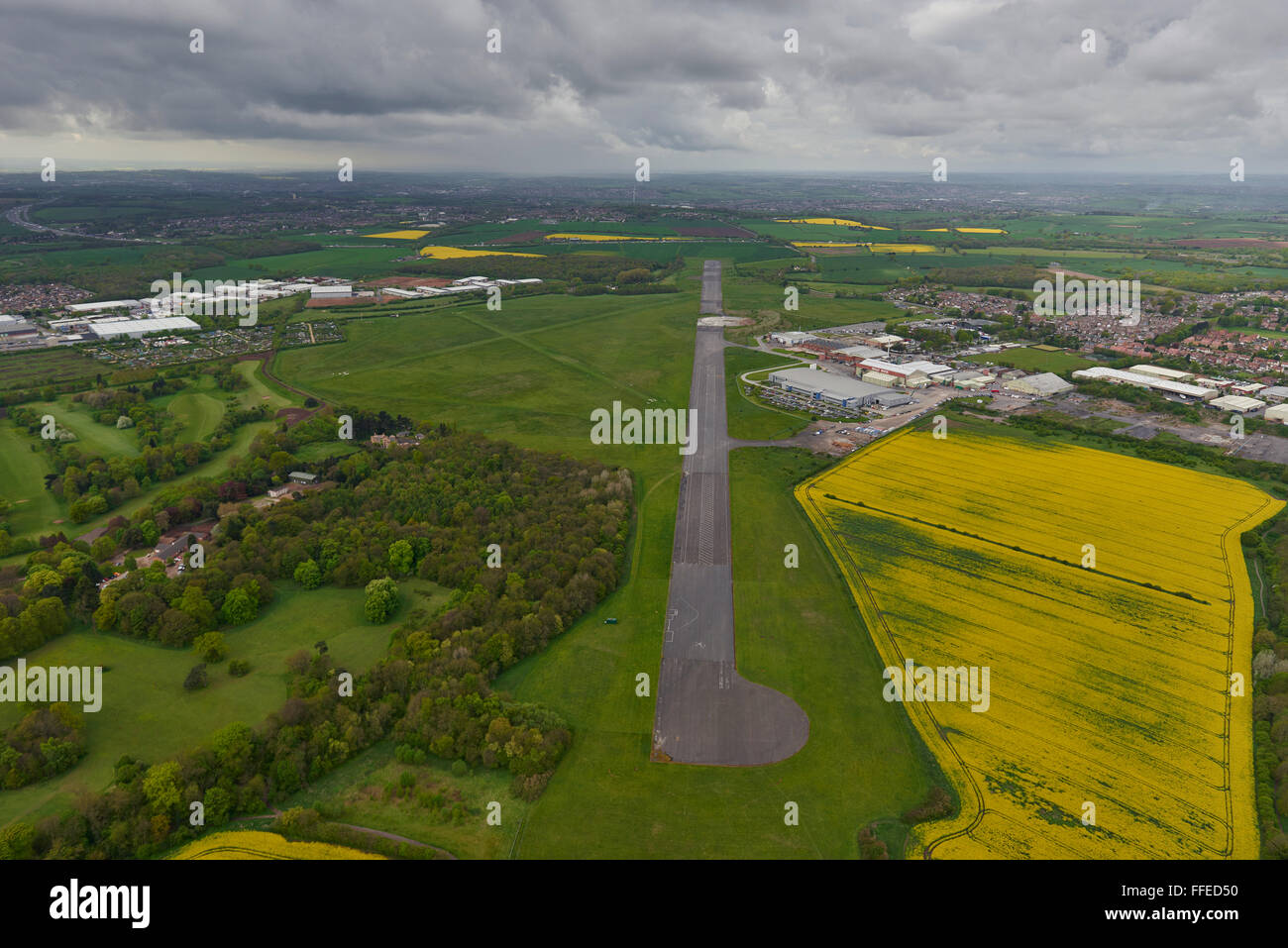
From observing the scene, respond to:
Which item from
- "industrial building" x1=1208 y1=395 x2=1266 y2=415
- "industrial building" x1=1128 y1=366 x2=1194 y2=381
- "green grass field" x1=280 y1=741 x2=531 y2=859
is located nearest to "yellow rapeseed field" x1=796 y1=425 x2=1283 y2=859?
"green grass field" x1=280 y1=741 x2=531 y2=859

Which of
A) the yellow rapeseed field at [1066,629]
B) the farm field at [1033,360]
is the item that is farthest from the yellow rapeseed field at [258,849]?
the farm field at [1033,360]

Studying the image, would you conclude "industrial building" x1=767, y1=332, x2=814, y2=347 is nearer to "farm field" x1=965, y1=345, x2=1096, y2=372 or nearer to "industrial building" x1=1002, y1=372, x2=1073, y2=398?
"farm field" x1=965, y1=345, x2=1096, y2=372

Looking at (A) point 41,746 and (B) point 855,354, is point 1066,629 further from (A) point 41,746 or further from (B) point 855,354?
(B) point 855,354

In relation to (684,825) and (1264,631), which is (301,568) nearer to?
(684,825)

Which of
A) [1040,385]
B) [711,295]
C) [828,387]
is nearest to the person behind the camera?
[828,387]

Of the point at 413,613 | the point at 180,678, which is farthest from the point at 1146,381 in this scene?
the point at 180,678

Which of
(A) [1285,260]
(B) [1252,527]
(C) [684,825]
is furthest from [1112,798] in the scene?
(A) [1285,260]

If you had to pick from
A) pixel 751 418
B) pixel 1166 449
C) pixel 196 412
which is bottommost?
pixel 1166 449
